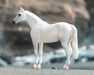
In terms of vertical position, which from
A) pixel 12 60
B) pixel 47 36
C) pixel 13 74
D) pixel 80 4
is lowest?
pixel 12 60

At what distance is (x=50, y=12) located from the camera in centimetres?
578

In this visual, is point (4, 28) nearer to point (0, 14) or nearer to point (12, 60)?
point (0, 14)

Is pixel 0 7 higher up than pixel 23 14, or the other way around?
pixel 0 7

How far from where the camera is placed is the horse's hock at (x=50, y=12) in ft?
16.3

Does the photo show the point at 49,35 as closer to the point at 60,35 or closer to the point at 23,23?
the point at 60,35

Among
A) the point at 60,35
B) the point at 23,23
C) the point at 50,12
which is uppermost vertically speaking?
the point at 50,12

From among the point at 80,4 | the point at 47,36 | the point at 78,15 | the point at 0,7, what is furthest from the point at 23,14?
the point at 80,4

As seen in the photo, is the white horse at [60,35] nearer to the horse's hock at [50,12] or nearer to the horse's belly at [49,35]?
the horse's belly at [49,35]

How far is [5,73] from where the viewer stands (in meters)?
1.30

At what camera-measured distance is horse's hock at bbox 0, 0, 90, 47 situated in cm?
498

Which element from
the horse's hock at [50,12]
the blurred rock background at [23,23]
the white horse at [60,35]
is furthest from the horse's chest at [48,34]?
the blurred rock background at [23,23]

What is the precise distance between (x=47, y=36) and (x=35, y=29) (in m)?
0.14

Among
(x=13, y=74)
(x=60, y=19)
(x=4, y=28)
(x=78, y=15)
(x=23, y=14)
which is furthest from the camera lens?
(x=78, y=15)

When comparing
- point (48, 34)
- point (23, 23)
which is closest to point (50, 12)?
point (23, 23)
